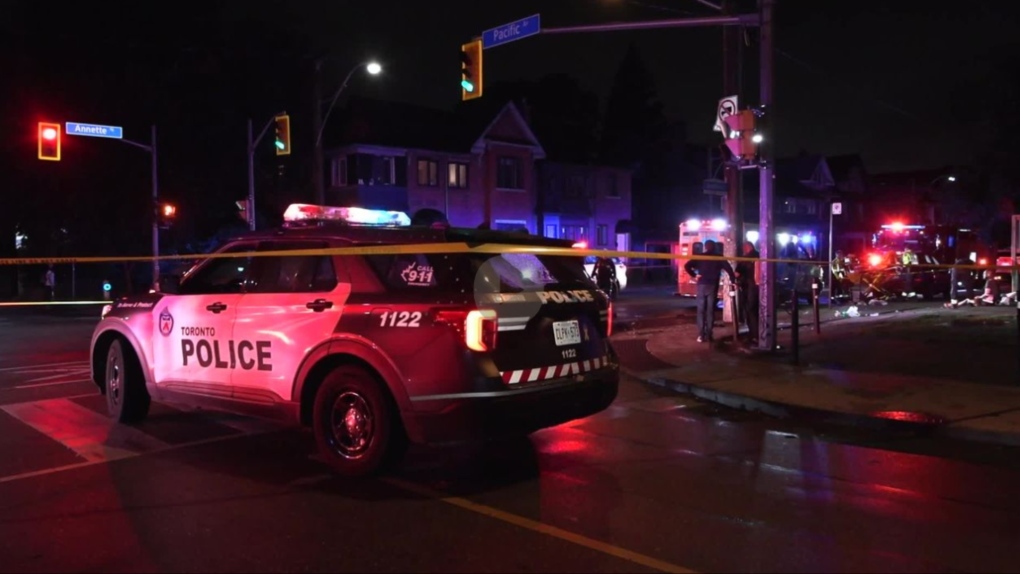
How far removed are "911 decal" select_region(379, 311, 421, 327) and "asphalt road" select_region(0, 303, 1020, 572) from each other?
1191 millimetres

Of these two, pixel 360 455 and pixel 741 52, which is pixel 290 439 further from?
pixel 741 52

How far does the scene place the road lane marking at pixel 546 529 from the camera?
4.68 m

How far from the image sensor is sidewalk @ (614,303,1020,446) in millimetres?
8430

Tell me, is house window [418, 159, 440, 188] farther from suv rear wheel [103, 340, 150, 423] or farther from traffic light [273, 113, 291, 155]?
suv rear wheel [103, 340, 150, 423]

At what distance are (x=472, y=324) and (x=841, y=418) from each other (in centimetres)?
466

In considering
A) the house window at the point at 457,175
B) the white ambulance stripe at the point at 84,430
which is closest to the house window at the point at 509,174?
the house window at the point at 457,175

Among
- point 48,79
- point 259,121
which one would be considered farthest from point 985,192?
point 48,79

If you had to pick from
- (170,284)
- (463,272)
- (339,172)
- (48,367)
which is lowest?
(48,367)

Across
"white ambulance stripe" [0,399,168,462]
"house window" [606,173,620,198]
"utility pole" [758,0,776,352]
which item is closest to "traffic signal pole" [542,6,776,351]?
"utility pole" [758,0,776,352]

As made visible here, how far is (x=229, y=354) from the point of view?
284 inches

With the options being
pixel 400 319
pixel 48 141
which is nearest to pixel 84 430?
pixel 400 319

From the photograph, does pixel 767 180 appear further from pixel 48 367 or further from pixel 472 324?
pixel 48 367

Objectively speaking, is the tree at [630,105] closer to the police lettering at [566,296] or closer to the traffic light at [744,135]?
the traffic light at [744,135]

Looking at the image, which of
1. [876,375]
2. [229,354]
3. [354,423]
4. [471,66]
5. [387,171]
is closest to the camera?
[354,423]
